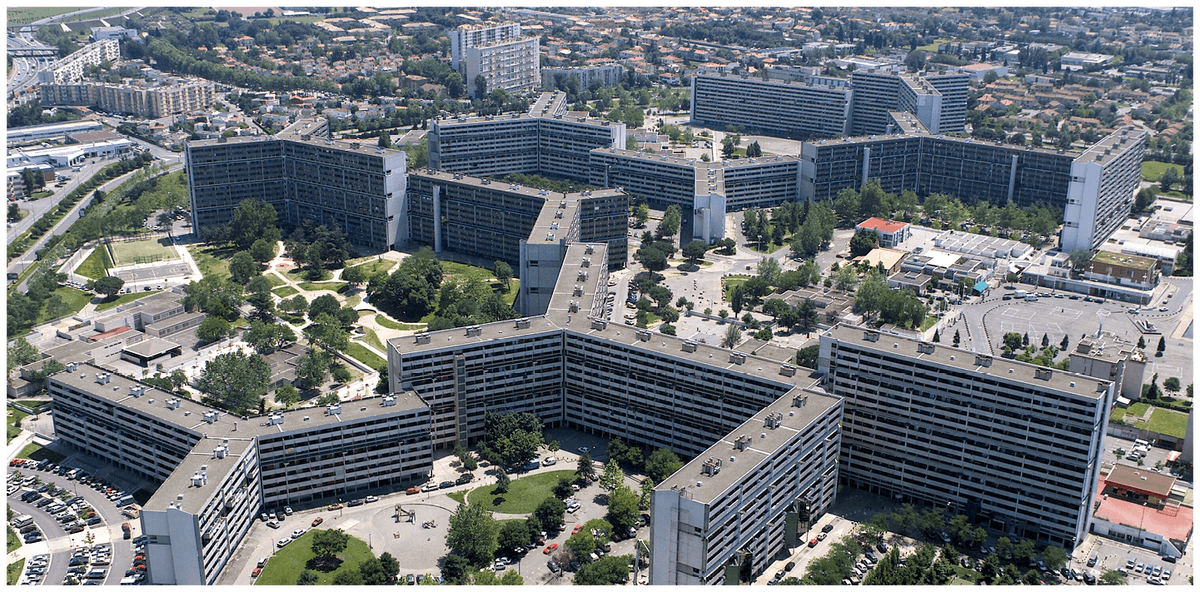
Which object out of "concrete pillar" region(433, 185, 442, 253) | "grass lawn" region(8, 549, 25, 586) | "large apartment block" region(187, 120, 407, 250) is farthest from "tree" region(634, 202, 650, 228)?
"grass lawn" region(8, 549, 25, 586)

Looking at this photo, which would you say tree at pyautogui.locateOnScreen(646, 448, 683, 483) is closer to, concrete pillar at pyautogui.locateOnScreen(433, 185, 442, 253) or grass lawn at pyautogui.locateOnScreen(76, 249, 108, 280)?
concrete pillar at pyautogui.locateOnScreen(433, 185, 442, 253)

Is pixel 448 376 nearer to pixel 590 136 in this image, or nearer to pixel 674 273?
pixel 674 273

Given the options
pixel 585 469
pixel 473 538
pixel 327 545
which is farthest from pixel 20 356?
pixel 585 469

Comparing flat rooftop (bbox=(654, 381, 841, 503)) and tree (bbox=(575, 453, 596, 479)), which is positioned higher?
flat rooftop (bbox=(654, 381, 841, 503))

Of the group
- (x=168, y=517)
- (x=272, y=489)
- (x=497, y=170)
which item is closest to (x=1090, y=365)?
(x=272, y=489)

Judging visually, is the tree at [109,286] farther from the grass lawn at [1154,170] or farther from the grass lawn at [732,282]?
the grass lawn at [1154,170]

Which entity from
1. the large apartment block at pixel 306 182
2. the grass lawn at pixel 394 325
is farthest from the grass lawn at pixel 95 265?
the grass lawn at pixel 394 325
